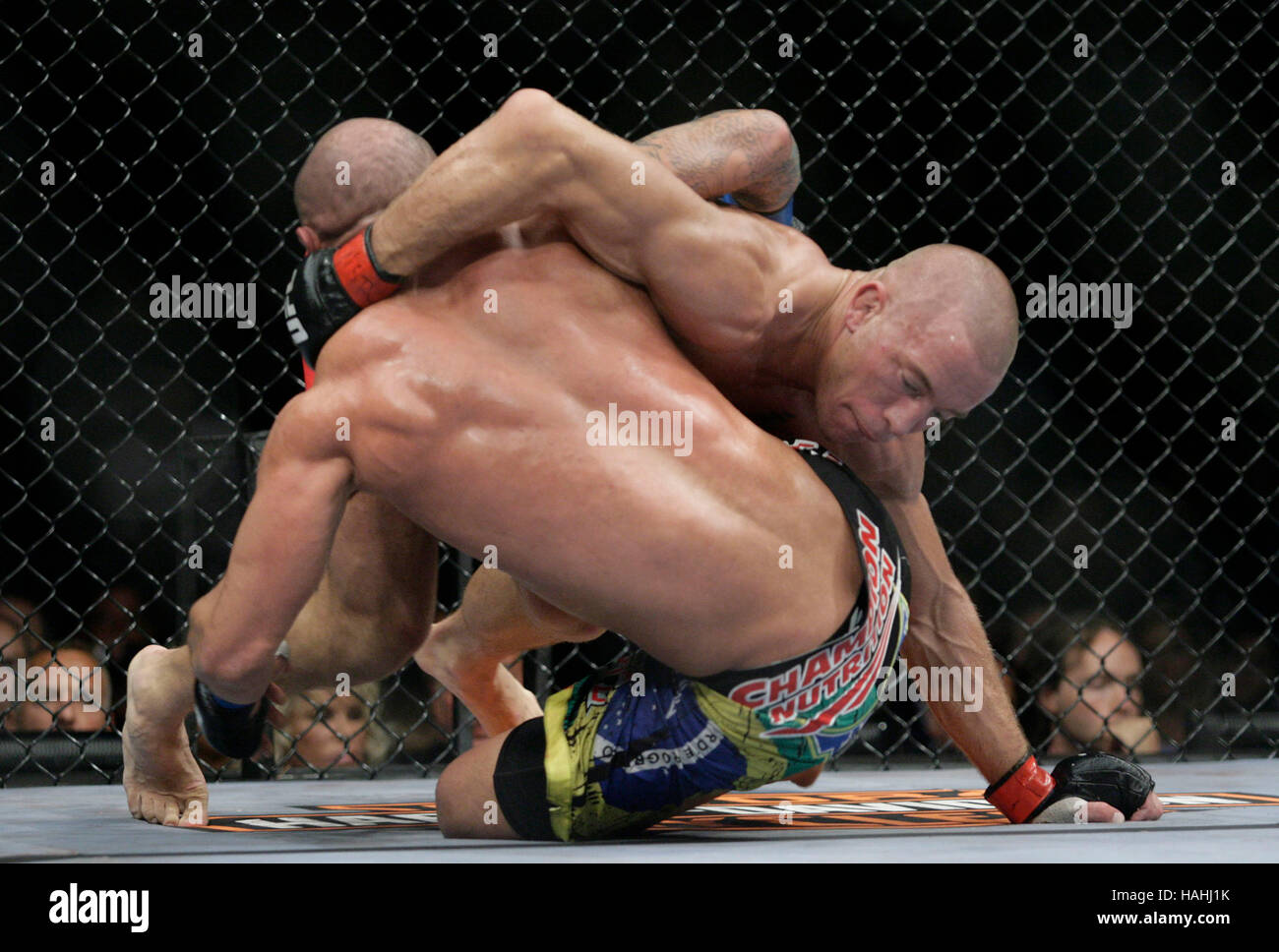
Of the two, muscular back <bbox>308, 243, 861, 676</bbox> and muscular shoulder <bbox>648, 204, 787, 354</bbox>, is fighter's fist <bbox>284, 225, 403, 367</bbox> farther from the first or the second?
muscular shoulder <bbox>648, 204, 787, 354</bbox>

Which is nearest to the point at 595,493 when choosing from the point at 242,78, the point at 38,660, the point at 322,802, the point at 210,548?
the point at 322,802

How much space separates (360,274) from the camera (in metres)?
1.46

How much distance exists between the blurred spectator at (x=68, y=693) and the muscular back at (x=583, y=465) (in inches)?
54.3

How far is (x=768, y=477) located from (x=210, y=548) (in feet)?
5.26

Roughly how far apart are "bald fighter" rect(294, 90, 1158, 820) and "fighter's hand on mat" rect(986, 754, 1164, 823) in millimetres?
445

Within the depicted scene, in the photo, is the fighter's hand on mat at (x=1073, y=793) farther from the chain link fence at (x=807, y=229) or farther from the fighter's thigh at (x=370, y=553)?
the chain link fence at (x=807, y=229)

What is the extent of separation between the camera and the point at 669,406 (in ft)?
4.63

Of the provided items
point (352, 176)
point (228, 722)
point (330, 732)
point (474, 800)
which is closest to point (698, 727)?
point (474, 800)

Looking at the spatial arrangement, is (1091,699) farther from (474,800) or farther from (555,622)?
(474,800)

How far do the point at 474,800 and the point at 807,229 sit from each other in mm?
1726

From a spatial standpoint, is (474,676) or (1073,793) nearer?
(1073,793)

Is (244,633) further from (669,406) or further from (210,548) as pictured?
(210,548)

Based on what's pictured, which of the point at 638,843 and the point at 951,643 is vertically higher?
the point at 951,643

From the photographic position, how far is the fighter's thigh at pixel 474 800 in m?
1.55
